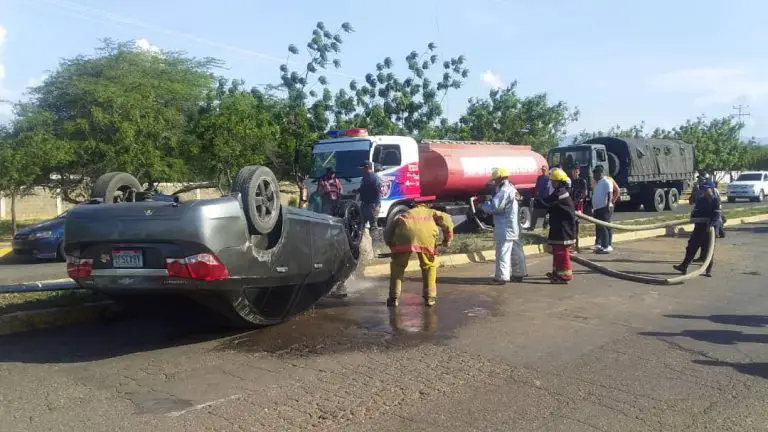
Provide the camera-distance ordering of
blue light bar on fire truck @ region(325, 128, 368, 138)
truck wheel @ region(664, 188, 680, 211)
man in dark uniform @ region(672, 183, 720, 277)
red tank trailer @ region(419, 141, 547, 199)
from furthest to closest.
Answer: truck wheel @ region(664, 188, 680, 211) → red tank trailer @ region(419, 141, 547, 199) → blue light bar on fire truck @ region(325, 128, 368, 138) → man in dark uniform @ region(672, 183, 720, 277)

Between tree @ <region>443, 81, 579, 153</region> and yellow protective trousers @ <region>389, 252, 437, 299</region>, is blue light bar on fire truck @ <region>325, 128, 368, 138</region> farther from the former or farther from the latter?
tree @ <region>443, 81, 579, 153</region>

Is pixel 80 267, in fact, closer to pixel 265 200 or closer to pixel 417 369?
pixel 265 200

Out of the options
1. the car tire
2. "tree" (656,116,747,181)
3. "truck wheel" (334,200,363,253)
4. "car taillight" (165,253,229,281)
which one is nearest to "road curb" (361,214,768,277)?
"truck wheel" (334,200,363,253)

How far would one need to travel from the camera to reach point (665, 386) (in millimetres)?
5184

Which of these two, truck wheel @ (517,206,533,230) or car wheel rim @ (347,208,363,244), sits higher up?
car wheel rim @ (347,208,363,244)

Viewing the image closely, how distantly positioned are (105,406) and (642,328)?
5.19 metres

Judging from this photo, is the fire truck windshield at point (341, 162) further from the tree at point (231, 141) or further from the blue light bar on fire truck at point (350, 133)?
A: the tree at point (231, 141)

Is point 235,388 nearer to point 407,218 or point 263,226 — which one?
point 263,226

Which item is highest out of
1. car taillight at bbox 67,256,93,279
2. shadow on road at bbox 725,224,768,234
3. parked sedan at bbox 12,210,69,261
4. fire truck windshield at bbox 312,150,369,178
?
fire truck windshield at bbox 312,150,369,178

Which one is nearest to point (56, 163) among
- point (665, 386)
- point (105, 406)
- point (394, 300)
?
point (394, 300)

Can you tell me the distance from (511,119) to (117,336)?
30.6 meters

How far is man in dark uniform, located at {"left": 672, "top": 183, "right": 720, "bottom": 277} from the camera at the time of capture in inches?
426

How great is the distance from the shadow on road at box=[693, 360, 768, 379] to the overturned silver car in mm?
3787

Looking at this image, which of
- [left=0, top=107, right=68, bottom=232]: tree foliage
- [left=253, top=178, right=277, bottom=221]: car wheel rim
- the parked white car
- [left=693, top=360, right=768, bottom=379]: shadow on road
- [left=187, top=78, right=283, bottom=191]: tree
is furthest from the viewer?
the parked white car
